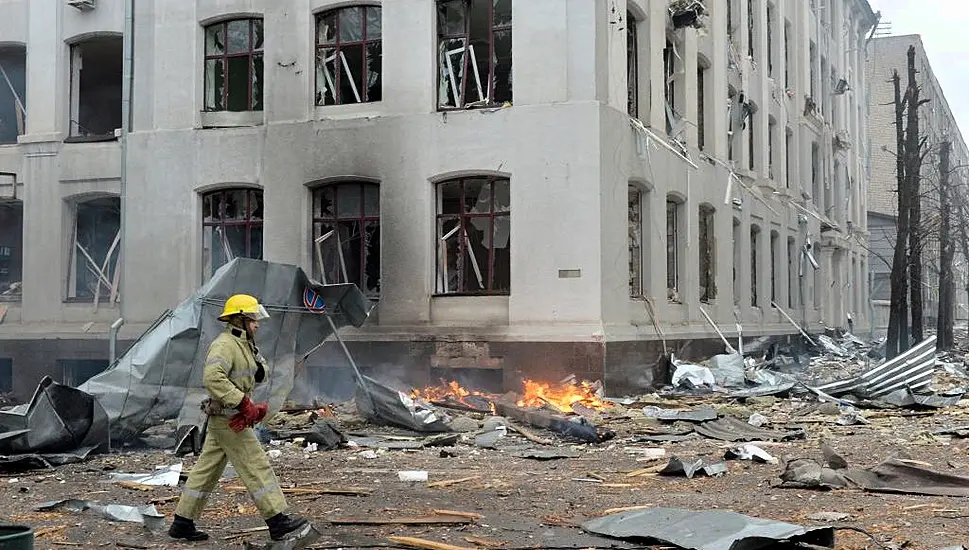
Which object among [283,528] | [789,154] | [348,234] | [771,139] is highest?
[771,139]

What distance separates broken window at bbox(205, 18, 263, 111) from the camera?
63.1 ft

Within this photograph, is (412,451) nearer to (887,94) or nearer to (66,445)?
(66,445)

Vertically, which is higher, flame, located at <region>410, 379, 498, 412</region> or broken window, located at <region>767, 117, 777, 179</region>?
broken window, located at <region>767, 117, 777, 179</region>

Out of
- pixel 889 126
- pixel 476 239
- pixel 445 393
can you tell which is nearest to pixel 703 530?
pixel 445 393

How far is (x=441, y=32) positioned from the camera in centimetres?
1792

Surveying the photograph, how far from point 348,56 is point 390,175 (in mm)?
2467

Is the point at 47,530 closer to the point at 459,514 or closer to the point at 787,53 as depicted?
the point at 459,514

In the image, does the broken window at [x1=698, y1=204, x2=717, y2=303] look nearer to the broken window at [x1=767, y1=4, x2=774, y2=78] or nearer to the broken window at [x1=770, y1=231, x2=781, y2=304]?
the broken window at [x1=770, y1=231, x2=781, y2=304]

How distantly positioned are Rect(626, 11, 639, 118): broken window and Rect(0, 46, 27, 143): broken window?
1191 cm

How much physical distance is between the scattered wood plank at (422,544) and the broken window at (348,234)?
432 inches

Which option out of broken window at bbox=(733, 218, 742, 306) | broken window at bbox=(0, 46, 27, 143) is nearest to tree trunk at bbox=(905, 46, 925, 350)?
broken window at bbox=(733, 218, 742, 306)

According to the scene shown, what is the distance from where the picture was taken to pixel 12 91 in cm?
2116

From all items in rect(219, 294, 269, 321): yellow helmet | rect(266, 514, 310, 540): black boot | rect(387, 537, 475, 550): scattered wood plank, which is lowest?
rect(387, 537, 475, 550): scattered wood plank

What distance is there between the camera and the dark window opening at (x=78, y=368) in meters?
19.9
